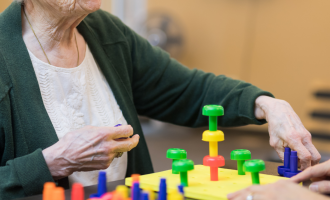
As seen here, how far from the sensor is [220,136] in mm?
810

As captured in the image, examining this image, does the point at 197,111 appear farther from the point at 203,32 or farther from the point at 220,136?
the point at 203,32

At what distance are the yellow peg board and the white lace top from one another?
313mm

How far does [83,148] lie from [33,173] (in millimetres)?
118

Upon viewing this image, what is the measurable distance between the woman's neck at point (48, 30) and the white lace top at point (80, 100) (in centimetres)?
4

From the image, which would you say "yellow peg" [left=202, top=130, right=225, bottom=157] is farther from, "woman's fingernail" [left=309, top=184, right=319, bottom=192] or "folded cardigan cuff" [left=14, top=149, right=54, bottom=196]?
"folded cardigan cuff" [left=14, top=149, right=54, bottom=196]

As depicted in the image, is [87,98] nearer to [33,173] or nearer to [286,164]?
[33,173]

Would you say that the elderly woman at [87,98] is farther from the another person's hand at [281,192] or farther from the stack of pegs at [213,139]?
the another person's hand at [281,192]

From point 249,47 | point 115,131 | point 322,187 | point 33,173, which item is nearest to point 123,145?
point 115,131

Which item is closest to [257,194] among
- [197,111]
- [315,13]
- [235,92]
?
[235,92]

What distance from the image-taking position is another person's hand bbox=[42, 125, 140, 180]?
0.80m

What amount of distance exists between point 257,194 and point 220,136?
0.83 ft

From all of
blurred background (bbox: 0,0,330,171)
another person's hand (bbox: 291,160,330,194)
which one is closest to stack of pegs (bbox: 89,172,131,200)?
another person's hand (bbox: 291,160,330,194)

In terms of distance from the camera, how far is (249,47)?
4332 millimetres

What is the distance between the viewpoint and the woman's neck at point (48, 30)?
1.04 meters
